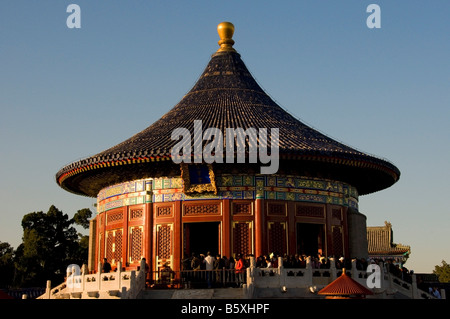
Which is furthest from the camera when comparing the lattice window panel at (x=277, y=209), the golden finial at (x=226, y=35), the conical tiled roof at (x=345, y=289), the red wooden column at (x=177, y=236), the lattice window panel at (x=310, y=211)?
the golden finial at (x=226, y=35)

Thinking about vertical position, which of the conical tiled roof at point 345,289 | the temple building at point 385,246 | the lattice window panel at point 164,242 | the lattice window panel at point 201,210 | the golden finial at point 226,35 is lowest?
the conical tiled roof at point 345,289

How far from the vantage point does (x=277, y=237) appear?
2678 cm

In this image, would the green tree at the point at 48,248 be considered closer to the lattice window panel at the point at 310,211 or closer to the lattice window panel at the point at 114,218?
the lattice window panel at the point at 114,218

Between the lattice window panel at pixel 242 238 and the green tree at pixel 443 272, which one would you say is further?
the green tree at pixel 443 272

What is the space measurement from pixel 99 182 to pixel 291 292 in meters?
11.6

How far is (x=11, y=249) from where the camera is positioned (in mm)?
52812

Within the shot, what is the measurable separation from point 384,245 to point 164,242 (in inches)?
1284

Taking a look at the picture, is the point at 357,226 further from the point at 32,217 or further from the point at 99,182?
the point at 32,217

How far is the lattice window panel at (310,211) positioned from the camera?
2730cm

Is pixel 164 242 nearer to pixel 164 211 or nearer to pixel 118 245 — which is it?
pixel 164 211

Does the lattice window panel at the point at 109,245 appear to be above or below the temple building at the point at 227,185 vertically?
below

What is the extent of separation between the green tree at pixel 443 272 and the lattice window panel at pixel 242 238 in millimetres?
41287

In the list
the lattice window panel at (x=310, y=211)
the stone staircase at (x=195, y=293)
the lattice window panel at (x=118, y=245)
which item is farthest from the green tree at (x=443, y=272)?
the stone staircase at (x=195, y=293)
